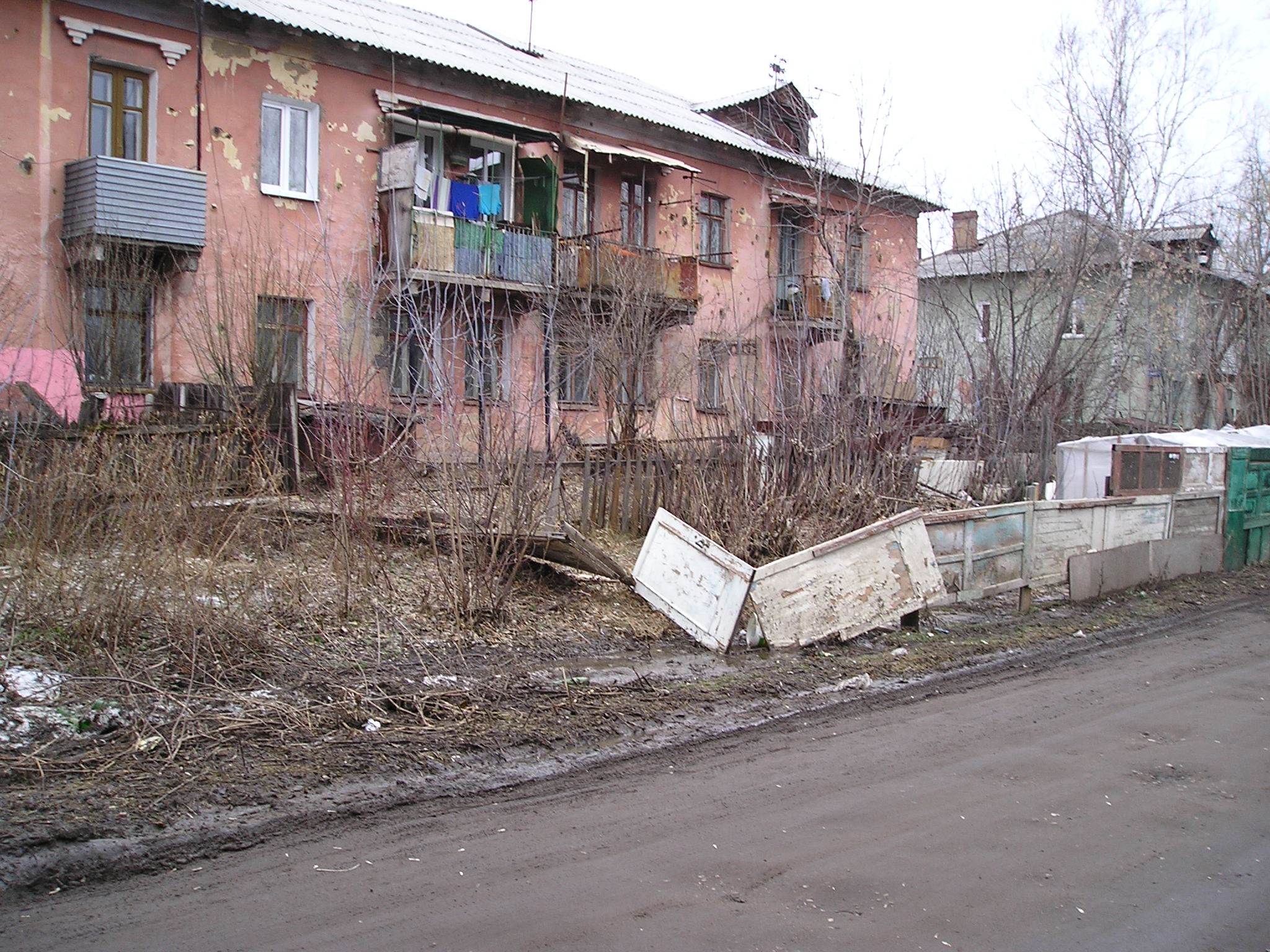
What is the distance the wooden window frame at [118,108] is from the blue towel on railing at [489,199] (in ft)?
19.6

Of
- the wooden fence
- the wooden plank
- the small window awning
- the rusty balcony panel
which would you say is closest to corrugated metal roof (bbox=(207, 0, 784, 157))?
the small window awning

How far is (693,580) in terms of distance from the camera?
927cm

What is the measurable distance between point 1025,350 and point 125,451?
17.2 m

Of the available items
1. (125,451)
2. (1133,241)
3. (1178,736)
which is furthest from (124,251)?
(1133,241)

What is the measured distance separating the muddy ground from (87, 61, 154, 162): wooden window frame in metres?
10.9

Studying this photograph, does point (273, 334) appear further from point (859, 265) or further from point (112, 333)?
point (859, 265)

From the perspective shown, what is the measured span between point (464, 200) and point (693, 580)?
12782mm

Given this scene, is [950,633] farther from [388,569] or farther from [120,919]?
[120,919]

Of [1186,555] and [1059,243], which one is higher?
[1059,243]

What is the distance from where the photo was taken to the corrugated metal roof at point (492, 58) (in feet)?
59.5

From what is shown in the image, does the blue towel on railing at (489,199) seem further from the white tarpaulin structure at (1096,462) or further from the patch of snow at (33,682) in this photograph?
the patch of snow at (33,682)

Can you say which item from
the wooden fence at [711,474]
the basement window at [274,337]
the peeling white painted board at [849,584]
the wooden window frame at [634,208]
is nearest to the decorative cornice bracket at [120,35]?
the basement window at [274,337]

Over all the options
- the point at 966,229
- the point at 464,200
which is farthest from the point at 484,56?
the point at 966,229

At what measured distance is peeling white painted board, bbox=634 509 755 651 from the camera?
893cm
